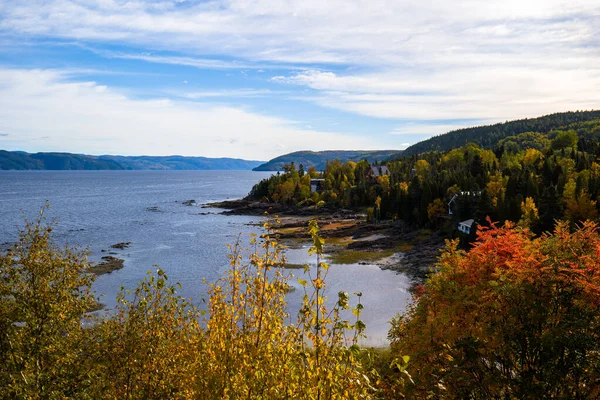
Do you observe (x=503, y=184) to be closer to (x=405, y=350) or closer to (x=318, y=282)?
(x=405, y=350)

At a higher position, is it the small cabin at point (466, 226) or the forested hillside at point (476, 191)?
the forested hillside at point (476, 191)

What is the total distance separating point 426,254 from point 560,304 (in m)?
61.5

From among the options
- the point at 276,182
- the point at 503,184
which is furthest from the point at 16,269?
the point at 276,182

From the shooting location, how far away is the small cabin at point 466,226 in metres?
78.9

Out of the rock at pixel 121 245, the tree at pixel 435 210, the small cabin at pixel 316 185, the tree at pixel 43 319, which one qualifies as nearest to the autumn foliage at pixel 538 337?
the tree at pixel 43 319

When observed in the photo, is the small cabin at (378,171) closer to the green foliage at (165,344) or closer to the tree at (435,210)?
the tree at (435,210)

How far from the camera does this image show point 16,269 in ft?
50.2

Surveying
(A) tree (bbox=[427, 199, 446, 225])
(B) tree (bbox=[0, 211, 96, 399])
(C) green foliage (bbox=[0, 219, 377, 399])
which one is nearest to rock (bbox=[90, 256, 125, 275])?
(B) tree (bbox=[0, 211, 96, 399])

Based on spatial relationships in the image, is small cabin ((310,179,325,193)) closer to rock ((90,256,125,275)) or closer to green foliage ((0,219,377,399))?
rock ((90,256,125,275))

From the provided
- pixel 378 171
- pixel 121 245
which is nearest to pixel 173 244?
pixel 121 245

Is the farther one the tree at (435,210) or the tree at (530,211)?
the tree at (435,210)

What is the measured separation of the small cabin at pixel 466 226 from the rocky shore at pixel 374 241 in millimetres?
4076

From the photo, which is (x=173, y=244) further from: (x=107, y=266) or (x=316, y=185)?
(x=316, y=185)

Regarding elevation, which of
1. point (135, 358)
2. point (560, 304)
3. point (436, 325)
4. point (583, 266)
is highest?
point (583, 266)
